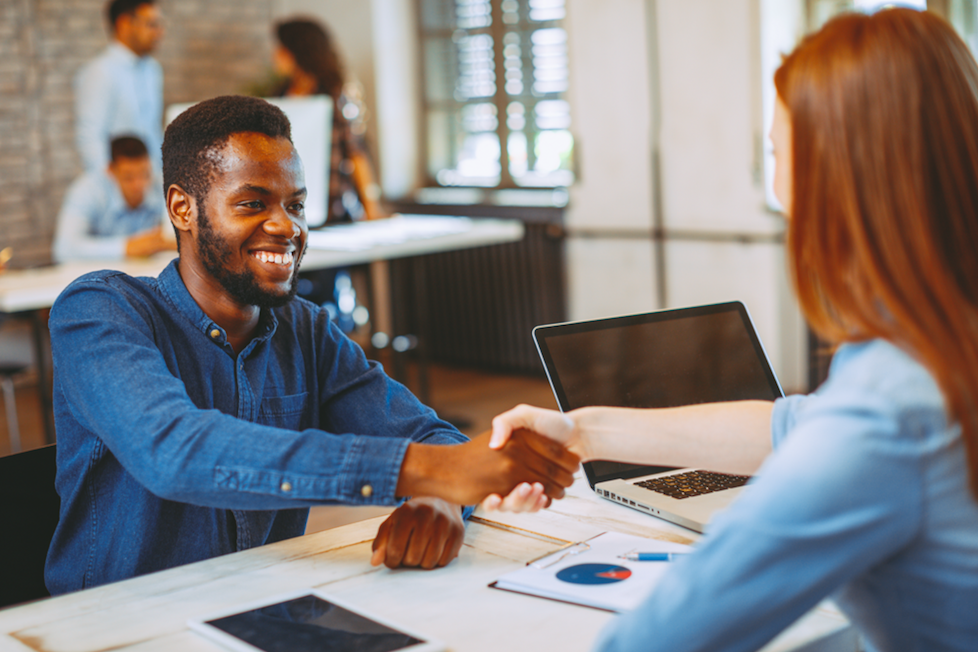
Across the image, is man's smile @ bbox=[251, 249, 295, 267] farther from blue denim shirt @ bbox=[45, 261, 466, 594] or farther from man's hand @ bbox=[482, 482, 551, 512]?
man's hand @ bbox=[482, 482, 551, 512]

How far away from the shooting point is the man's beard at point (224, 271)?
1426 mm

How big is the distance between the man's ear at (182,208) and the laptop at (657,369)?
1.74ft

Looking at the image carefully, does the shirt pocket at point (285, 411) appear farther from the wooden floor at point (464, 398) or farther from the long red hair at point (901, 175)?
the wooden floor at point (464, 398)

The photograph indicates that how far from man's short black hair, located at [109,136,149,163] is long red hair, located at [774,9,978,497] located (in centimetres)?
380

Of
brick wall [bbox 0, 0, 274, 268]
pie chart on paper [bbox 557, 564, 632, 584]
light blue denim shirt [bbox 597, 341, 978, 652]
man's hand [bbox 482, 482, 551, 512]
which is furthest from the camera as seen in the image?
brick wall [bbox 0, 0, 274, 268]

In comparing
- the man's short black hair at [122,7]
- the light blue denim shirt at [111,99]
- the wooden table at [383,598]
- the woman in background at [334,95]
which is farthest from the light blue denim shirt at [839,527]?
the man's short black hair at [122,7]

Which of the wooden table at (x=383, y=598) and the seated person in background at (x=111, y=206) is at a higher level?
the seated person in background at (x=111, y=206)

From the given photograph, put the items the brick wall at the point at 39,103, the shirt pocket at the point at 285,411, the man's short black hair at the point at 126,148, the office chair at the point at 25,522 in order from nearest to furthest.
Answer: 1. the office chair at the point at 25,522
2. the shirt pocket at the point at 285,411
3. the man's short black hair at the point at 126,148
4. the brick wall at the point at 39,103

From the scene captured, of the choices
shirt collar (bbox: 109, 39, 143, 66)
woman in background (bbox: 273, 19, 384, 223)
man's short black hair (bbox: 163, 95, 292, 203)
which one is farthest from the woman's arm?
shirt collar (bbox: 109, 39, 143, 66)

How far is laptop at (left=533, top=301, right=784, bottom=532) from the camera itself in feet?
4.59

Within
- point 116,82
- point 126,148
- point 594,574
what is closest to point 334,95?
point 126,148

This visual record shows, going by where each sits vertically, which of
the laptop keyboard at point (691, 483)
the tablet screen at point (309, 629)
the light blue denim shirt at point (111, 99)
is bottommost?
the laptop keyboard at point (691, 483)

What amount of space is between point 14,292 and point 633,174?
2.70 meters

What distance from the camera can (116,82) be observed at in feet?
16.3
